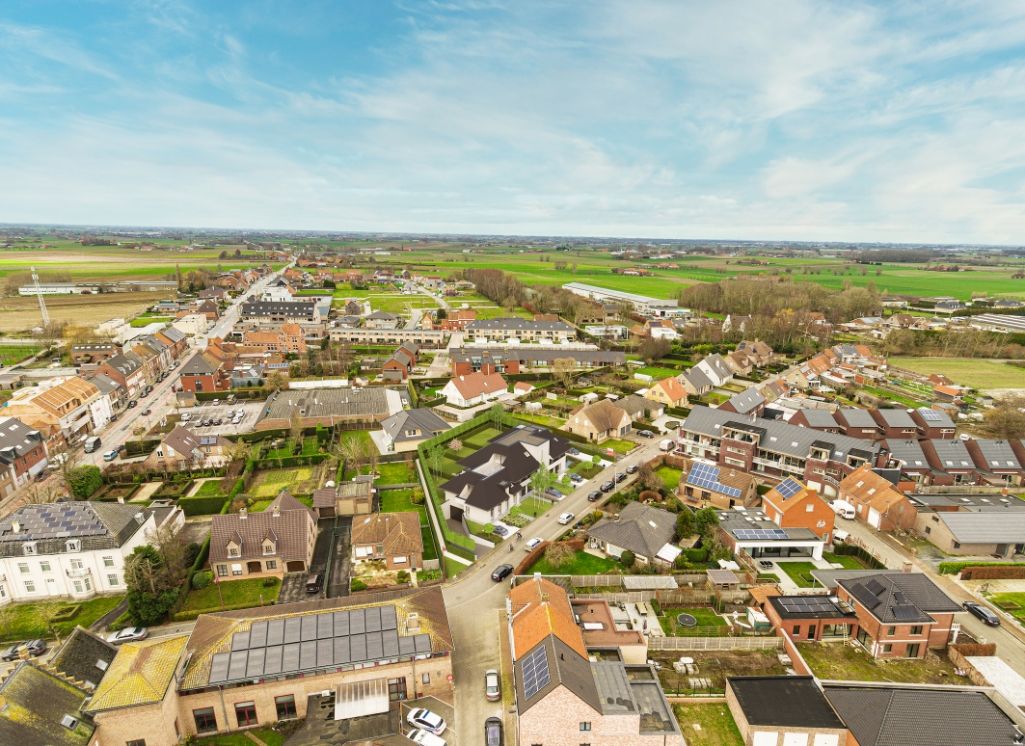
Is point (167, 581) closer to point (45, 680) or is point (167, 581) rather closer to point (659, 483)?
point (45, 680)

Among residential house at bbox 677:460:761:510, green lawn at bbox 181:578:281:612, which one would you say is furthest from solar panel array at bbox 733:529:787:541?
green lawn at bbox 181:578:281:612

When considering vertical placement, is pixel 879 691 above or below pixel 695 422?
below

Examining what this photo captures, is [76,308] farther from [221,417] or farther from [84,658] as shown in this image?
[84,658]

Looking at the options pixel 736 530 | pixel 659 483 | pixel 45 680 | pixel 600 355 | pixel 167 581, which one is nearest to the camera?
pixel 45 680

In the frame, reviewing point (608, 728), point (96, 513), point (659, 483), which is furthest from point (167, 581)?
point (659, 483)

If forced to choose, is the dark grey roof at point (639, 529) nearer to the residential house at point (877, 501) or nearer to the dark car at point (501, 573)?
the dark car at point (501, 573)

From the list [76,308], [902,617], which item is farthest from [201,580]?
[76,308]
